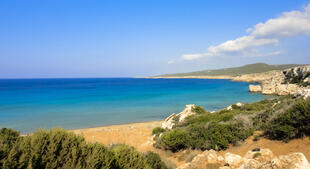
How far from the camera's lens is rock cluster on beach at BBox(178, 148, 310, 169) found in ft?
11.7

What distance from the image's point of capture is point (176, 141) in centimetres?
947

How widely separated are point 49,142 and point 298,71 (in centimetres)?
5718

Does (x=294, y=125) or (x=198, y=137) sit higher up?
(x=294, y=125)

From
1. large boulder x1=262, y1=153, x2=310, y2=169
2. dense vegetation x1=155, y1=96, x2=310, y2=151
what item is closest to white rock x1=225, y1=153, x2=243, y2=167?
large boulder x1=262, y1=153, x2=310, y2=169

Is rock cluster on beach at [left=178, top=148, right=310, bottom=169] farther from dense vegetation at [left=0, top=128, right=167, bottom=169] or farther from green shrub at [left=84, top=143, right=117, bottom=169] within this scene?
green shrub at [left=84, top=143, right=117, bottom=169]

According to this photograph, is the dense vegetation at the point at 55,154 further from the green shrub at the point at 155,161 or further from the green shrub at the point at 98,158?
the green shrub at the point at 155,161

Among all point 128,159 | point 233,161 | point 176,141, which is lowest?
point 176,141

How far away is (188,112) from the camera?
16.3 meters

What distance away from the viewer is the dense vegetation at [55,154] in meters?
3.01

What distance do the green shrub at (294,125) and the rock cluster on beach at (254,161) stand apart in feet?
8.12

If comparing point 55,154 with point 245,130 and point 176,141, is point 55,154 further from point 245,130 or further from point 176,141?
point 245,130

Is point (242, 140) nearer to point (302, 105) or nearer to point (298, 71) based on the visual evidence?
point (302, 105)

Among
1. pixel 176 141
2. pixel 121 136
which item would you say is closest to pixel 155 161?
pixel 176 141

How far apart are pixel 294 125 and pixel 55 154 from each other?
335 inches
